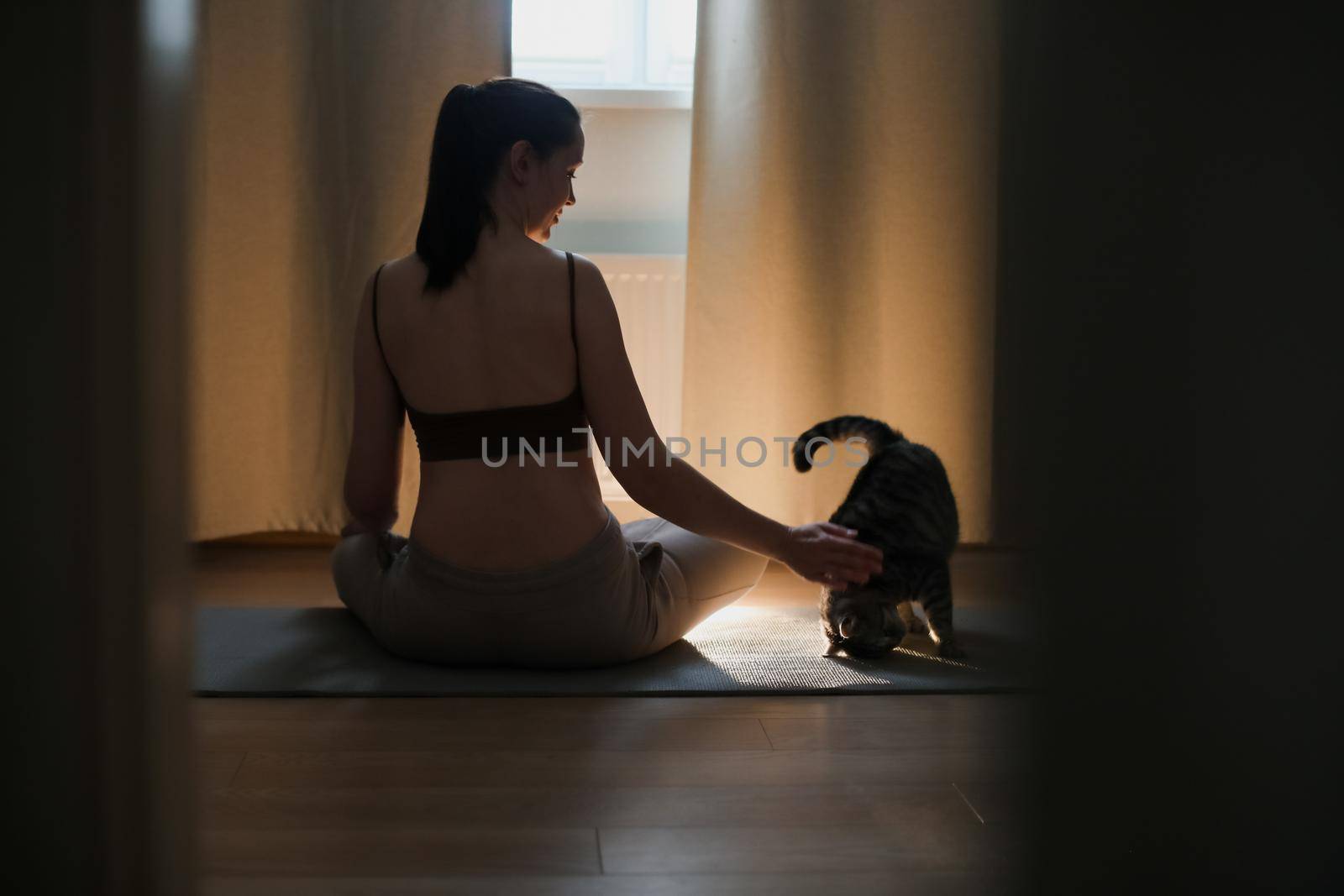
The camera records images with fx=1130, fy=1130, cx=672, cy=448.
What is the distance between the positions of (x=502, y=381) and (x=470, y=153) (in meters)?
0.34

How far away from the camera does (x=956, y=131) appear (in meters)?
2.70

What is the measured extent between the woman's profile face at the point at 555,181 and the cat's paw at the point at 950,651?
88cm

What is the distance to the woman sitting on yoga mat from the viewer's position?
62.5 inches

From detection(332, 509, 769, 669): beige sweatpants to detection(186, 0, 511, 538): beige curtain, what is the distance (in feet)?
3.28

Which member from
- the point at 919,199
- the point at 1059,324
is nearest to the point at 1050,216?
the point at 1059,324

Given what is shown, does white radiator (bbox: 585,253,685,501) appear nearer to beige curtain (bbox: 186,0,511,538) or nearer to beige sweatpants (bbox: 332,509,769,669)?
beige curtain (bbox: 186,0,511,538)

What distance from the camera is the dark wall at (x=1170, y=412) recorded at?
0.41 meters

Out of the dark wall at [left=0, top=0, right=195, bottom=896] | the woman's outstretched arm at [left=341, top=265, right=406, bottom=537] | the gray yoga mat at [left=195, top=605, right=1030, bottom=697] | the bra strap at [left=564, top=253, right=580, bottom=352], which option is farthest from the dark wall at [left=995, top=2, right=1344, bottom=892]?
the woman's outstretched arm at [left=341, top=265, right=406, bottom=537]

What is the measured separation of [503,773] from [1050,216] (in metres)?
0.97

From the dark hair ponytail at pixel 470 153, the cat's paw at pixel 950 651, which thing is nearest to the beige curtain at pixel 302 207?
the dark hair ponytail at pixel 470 153

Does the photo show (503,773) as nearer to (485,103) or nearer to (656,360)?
(485,103)

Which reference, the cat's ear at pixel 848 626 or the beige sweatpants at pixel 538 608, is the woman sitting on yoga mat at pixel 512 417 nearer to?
the beige sweatpants at pixel 538 608

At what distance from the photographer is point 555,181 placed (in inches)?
65.9

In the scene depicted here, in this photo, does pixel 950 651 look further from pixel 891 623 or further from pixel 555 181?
pixel 555 181
